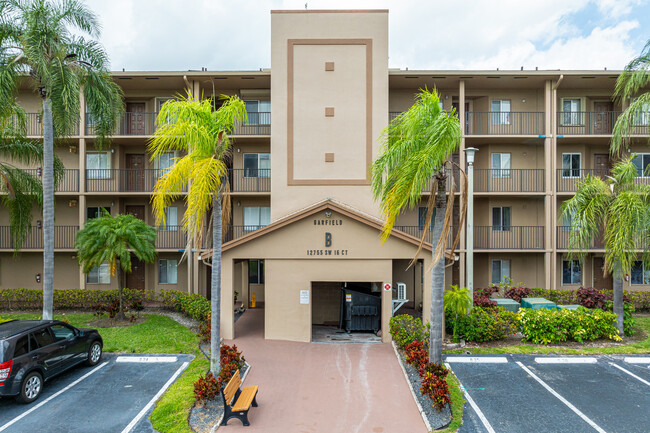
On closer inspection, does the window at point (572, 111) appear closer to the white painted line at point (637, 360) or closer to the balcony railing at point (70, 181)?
the white painted line at point (637, 360)

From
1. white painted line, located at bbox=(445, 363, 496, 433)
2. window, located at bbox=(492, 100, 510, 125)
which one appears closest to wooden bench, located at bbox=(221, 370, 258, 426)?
white painted line, located at bbox=(445, 363, 496, 433)

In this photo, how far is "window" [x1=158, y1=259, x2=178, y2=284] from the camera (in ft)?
65.2

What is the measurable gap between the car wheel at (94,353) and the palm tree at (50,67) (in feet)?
7.61

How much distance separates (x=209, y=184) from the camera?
8.18 metres

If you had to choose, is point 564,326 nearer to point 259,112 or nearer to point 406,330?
point 406,330

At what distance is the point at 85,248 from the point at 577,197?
18.6m

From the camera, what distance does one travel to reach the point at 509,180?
18.9m

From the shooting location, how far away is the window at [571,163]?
64.0 feet

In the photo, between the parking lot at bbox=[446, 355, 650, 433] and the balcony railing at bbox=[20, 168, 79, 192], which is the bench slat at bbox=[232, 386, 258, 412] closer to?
the parking lot at bbox=[446, 355, 650, 433]

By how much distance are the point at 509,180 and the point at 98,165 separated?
2173cm

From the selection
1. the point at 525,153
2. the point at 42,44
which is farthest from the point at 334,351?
the point at 525,153

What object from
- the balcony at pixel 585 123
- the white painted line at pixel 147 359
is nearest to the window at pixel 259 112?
the white painted line at pixel 147 359

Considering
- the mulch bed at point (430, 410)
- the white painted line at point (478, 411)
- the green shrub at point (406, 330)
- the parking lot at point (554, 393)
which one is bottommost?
the parking lot at point (554, 393)

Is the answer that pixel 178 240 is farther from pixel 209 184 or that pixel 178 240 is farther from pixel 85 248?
pixel 209 184
